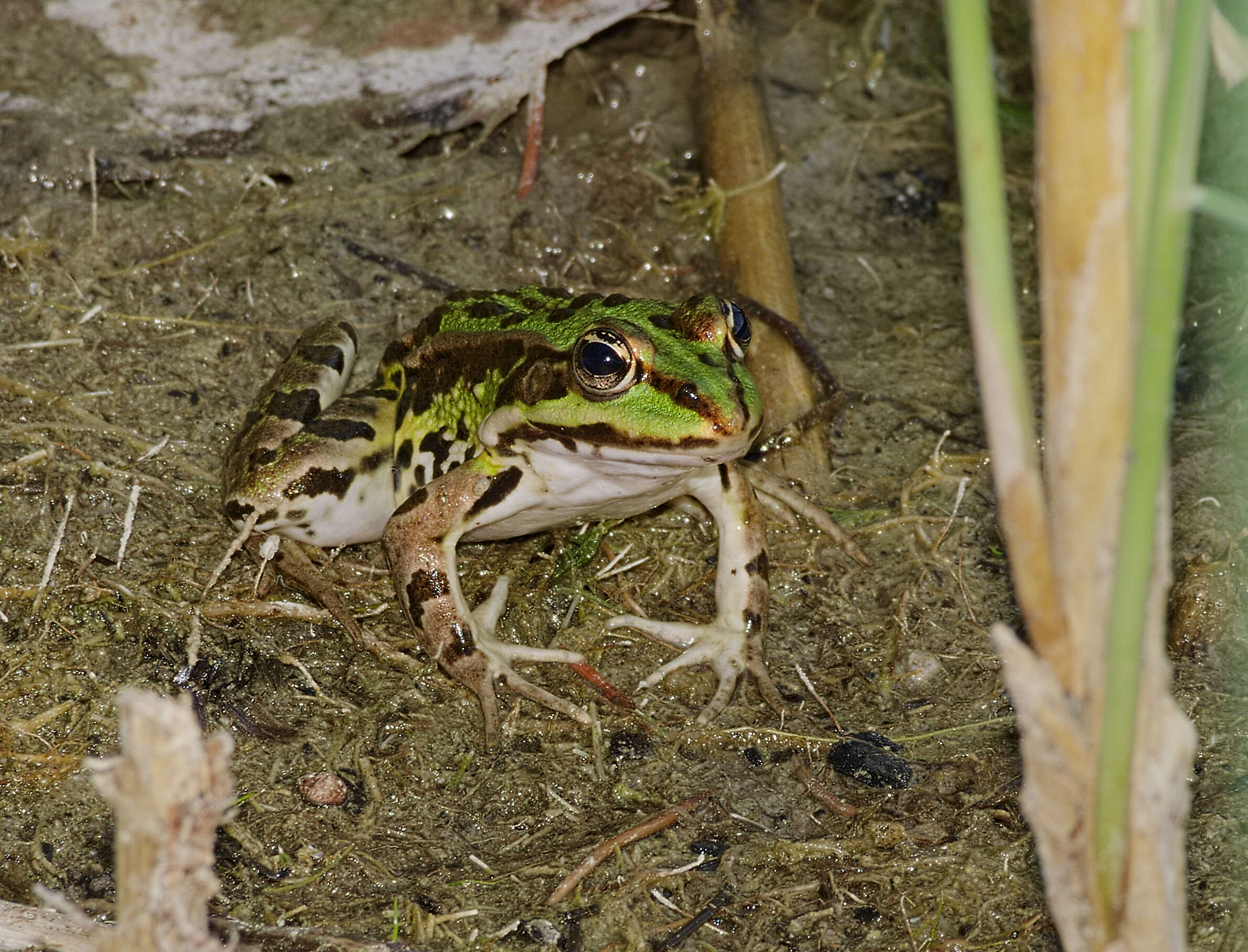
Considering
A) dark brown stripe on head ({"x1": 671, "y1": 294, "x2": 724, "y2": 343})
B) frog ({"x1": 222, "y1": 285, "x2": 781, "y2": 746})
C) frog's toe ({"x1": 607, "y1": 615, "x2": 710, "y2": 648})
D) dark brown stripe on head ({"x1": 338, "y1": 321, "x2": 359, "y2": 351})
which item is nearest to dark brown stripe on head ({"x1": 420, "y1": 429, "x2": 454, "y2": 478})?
frog ({"x1": 222, "y1": 285, "x2": 781, "y2": 746})

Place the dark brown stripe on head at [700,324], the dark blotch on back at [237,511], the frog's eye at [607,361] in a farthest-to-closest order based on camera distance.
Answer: the dark blotch on back at [237,511]
the dark brown stripe on head at [700,324]
the frog's eye at [607,361]

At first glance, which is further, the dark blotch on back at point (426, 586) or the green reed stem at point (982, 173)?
the dark blotch on back at point (426, 586)

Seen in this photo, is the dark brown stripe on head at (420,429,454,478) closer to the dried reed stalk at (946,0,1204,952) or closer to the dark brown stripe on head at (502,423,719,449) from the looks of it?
the dark brown stripe on head at (502,423,719,449)

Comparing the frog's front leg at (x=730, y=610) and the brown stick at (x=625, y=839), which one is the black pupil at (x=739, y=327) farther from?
the brown stick at (x=625, y=839)

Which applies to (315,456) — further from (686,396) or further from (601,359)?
(686,396)

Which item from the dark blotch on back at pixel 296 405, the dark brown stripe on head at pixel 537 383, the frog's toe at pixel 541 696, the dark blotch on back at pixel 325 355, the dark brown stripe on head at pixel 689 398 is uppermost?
the dark brown stripe on head at pixel 689 398

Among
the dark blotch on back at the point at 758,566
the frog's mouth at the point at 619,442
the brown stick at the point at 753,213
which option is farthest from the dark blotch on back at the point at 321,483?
the brown stick at the point at 753,213

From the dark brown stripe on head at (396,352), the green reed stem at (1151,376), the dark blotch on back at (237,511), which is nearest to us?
the green reed stem at (1151,376)

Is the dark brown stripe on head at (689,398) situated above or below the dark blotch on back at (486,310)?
below

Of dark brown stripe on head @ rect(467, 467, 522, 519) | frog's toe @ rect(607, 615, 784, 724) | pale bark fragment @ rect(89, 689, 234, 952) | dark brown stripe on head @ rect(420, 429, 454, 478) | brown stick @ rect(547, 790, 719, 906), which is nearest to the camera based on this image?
pale bark fragment @ rect(89, 689, 234, 952)
